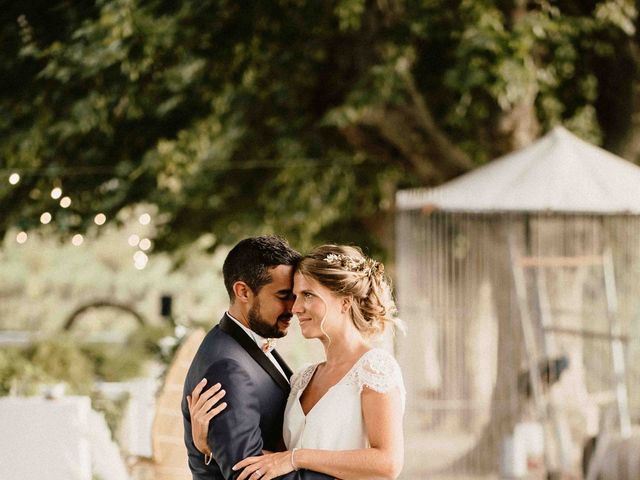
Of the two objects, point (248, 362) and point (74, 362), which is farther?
point (74, 362)

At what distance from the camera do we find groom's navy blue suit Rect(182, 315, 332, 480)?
337 cm

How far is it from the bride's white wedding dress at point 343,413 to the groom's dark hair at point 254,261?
41cm

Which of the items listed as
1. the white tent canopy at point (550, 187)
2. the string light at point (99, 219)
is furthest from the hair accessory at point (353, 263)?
the string light at point (99, 219)

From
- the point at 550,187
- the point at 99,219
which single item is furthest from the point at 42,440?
the point at 99,219

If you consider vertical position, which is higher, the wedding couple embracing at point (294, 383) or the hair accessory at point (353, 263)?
the hair accessory at point (353, 263)

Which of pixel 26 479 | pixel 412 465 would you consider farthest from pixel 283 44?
pixel 26 479

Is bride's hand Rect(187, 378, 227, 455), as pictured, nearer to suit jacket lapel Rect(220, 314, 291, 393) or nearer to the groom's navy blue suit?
the groom's navy blue suit

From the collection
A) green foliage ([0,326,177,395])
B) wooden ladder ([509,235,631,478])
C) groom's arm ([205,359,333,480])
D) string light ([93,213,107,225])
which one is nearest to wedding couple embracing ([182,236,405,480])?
groom's arm ([205,359,333,480])

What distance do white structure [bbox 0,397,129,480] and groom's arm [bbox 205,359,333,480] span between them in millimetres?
4253

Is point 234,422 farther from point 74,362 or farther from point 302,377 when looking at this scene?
point 74,362

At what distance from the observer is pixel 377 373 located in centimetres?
356

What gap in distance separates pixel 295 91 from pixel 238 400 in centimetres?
885

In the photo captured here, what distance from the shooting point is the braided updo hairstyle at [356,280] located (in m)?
3.60

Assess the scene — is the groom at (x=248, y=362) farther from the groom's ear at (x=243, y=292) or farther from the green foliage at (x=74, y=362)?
the green foliage at (x=74, y=362)
